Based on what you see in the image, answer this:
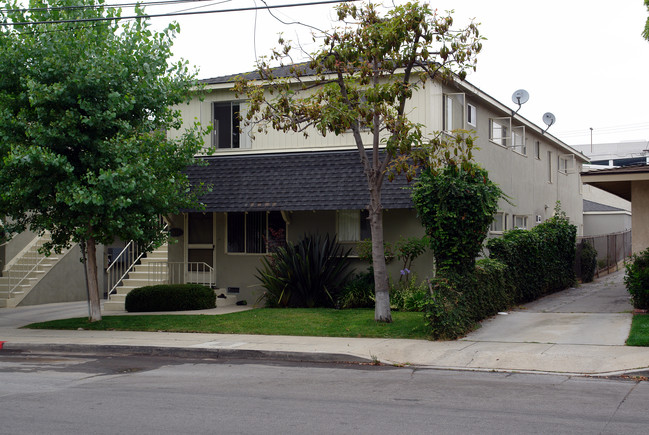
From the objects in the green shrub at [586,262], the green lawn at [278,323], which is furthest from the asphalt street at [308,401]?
the green shrub at [586,262]

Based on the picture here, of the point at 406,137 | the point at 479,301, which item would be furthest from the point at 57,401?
the point at 479,301

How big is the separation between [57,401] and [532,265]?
12.9 m

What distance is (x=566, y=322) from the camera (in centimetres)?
1386

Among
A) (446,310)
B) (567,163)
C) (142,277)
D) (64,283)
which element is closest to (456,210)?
(446,310)

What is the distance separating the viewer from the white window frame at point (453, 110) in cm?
1838

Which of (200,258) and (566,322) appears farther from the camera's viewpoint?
(200,258)

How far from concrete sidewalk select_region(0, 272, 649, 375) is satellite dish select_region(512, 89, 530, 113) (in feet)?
26.8

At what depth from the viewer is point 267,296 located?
18312 millimetres

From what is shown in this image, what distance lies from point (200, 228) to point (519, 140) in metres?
12.1

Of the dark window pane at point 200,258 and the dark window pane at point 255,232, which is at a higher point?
the dark window pane at point 255,232

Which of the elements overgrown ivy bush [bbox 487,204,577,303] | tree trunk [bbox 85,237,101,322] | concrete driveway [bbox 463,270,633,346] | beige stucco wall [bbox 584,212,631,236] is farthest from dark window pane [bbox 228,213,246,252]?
beige stucco wall [bbox 584,212,631,236]

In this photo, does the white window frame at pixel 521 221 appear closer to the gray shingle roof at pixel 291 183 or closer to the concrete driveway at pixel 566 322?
the concrete driveway at pixel 566 322

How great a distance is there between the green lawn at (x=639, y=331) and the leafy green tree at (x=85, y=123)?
9559 millimetres

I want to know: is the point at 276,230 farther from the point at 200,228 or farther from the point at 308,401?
the point at 308,401
